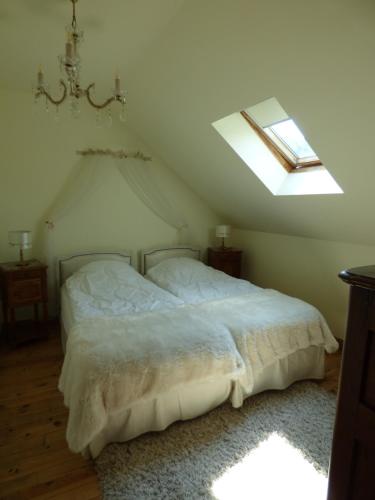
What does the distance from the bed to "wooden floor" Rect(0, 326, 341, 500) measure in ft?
0.51

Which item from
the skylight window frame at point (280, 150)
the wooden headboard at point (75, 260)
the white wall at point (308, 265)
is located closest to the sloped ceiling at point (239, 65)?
the white wall at point (308, 265)

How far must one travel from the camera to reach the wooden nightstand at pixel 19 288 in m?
3.08

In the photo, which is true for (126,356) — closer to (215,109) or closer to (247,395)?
(247,395)

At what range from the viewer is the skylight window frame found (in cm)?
310

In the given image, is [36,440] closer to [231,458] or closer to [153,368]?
[153,368]

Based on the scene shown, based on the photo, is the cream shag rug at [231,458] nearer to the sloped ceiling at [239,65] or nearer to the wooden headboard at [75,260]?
the sloped ceiling at [239,65]

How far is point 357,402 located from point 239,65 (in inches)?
88.1

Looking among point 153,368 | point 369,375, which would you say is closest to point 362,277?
point 369,375

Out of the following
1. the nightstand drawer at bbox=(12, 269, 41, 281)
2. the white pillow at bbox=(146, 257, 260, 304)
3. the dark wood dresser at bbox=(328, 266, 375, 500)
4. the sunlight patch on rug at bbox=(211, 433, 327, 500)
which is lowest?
the sunlight patch on rug at bbox=(211, 433, 327, 500)

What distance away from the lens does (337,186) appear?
8.81ft

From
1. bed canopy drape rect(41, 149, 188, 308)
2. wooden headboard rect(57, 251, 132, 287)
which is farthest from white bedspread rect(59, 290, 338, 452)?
bed canopy drape rect(41, 149, 188, 308)

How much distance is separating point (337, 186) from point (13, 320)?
3.61 m

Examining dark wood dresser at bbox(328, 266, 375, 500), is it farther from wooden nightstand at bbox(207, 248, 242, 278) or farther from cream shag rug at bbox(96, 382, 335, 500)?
wooden nightstand at bbox(207, 248, 242, 278)

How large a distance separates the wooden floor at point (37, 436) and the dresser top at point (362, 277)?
5.74 feet
